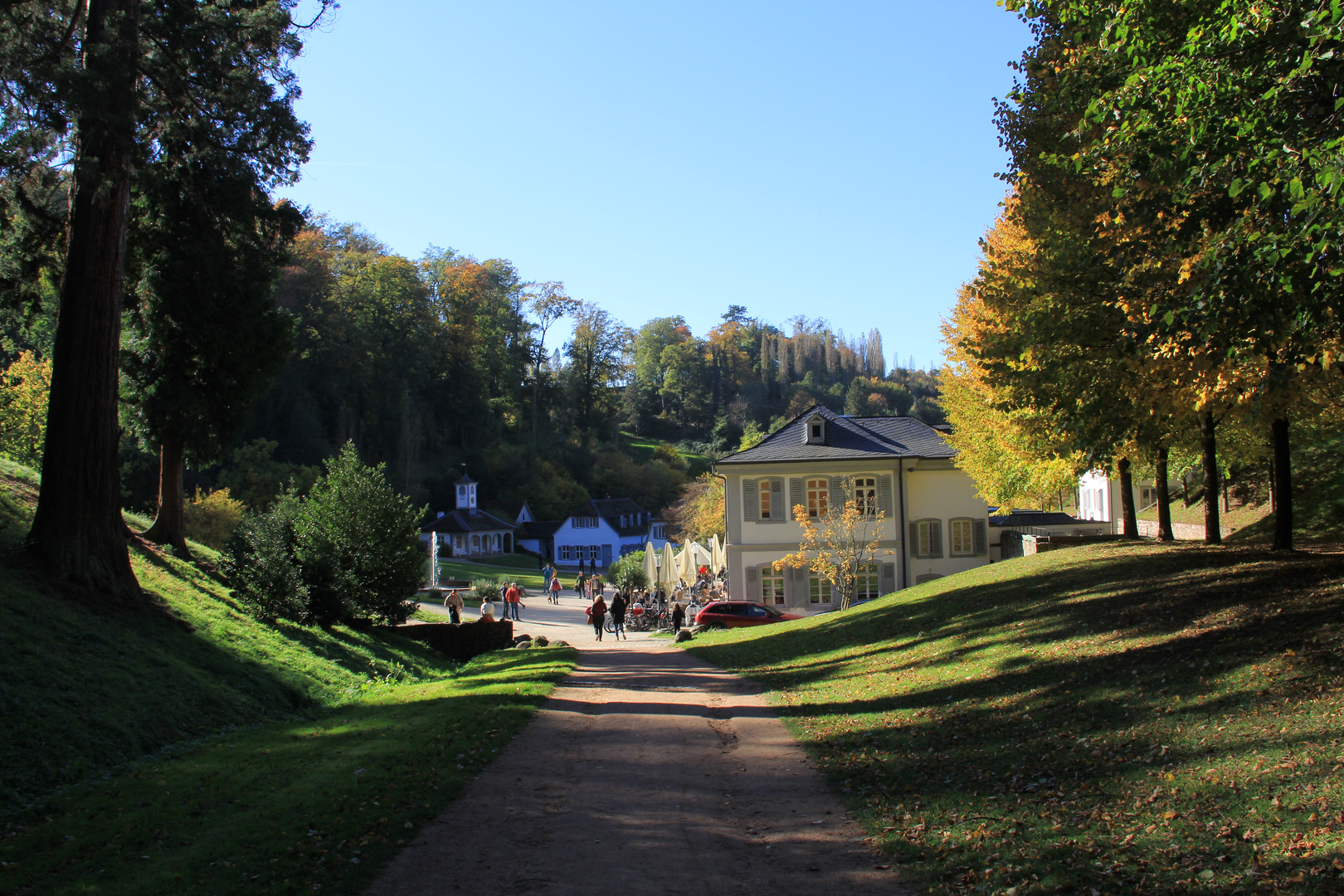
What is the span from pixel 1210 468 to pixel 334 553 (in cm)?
1806

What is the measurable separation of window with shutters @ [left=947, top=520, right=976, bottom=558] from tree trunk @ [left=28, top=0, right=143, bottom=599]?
28.0 meters

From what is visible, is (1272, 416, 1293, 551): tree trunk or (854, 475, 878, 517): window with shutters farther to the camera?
(854, 475, 878, 517): window with shutters

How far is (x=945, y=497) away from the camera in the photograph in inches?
1379

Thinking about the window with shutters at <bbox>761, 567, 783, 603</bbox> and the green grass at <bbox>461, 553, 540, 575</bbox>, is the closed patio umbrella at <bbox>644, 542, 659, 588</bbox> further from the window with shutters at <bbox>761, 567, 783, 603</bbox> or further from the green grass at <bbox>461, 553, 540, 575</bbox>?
the green grass at <bbox>461, 553, 540, 575</bbox>

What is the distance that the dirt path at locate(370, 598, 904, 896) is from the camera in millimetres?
5586

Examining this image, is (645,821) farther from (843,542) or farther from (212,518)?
(212,518)

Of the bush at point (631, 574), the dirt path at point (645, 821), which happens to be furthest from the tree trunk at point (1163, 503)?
the bush at point (631, 574)


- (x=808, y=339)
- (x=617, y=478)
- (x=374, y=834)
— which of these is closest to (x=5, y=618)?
(x=374, y=834)

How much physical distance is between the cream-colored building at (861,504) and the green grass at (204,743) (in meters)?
17.8

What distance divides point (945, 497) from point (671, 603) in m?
11.2

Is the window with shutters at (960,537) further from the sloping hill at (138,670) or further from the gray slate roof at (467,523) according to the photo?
the gray slate roof at (467,523)

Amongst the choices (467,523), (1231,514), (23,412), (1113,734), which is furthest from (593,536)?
(1113,734)

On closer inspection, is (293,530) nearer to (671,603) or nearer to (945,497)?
(671,603)

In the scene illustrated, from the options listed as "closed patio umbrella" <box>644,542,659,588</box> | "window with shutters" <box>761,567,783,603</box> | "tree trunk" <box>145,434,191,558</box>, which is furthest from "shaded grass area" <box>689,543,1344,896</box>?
"closed patio umbrella" <box>644,542,659,588</box>
